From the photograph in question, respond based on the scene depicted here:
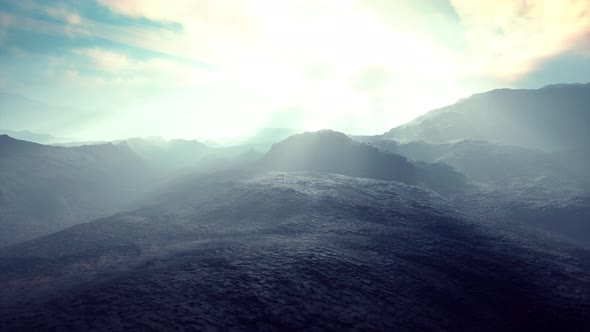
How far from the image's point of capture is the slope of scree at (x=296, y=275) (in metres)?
17.9

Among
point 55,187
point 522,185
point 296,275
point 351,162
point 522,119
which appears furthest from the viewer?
point 522,119

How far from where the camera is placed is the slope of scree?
17.9m

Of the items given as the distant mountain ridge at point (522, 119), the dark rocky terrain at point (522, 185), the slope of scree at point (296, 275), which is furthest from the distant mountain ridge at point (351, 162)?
the distant mountain ridge at point (522, 119)

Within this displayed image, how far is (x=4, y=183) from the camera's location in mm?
61656

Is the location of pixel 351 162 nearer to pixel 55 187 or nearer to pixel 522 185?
pixel 522 185

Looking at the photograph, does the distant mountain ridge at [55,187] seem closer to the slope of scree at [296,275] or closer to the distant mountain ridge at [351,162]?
the slope of scree at [296,275]

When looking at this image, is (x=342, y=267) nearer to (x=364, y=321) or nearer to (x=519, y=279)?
(x=364, y=321)

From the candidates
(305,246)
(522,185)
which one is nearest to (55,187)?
(305,246)

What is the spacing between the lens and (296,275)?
22.9m

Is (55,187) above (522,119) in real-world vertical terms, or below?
below

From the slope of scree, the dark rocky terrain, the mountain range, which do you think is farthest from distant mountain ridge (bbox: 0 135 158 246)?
the dark rocky terrain

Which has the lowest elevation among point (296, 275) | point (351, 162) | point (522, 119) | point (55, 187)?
point (296, 275)

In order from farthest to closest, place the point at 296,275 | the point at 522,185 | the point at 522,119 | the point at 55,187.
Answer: the point at 522,119 < the point at 522,185 < the point at 55,187 < the point at 296,275

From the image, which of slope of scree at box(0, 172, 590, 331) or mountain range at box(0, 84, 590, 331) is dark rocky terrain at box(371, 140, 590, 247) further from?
slope of scree at box(0, 172, 590, 331)
